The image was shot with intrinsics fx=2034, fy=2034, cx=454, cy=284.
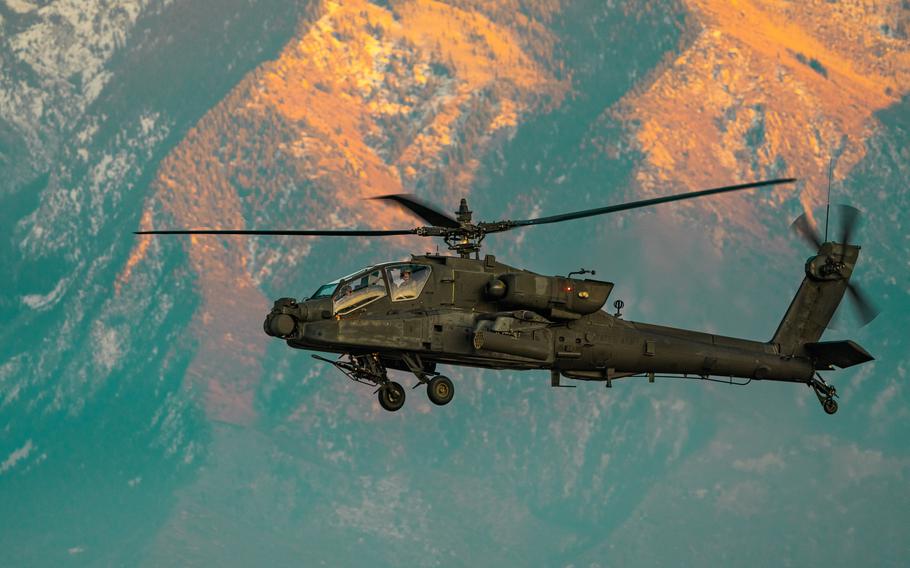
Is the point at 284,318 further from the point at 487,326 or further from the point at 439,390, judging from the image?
the point at 487,326

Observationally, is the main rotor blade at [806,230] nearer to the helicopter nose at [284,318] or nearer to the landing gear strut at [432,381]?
the landing gear strut at [432,381]

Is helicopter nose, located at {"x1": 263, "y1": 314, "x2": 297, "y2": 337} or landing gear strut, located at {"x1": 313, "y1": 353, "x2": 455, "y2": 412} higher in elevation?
helicopter nose, located at {"x1": 263, "y1": 314, "x2": 297, "y2": 337}

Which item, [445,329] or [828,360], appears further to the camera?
[828,360]

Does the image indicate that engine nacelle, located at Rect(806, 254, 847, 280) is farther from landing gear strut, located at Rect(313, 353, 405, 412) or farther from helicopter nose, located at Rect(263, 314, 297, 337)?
helicopter nose, located at Rect(263, 314, 297, 337)

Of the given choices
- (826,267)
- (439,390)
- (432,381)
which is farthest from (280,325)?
(826,267)

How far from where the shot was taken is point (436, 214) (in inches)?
3162

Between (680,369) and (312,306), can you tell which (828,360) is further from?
(312,306)

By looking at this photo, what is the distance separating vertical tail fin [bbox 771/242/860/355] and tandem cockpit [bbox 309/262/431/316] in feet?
61.5

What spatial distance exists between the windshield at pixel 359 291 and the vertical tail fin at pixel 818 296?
66.3ft

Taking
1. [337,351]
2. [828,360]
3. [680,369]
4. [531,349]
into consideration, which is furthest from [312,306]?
[828,360]

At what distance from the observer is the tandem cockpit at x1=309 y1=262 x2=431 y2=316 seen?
77812 millimetres

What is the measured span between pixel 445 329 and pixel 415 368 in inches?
75.4

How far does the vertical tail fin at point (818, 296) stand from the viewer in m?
89.8

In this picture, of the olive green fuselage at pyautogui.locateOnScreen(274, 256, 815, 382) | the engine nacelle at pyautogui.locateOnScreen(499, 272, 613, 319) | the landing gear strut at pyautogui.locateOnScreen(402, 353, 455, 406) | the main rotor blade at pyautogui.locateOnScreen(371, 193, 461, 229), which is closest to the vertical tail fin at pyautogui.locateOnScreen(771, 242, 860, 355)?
the olive green fuselage at pyautogui.locateOnScreen(274, 256, 815, 382)
